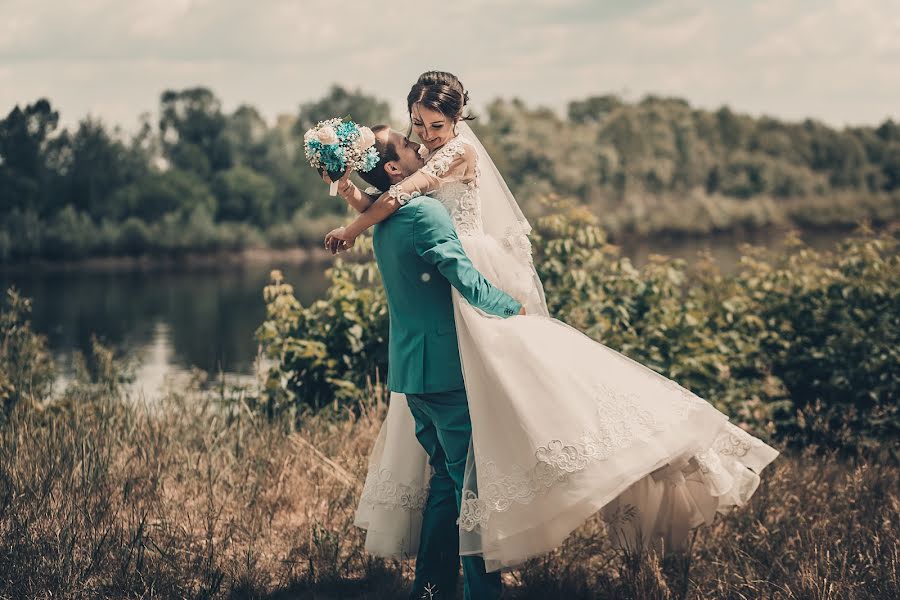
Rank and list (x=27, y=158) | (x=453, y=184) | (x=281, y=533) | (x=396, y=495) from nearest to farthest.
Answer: (x=453, y=184)
(x=396, y=495)
(x=281, y=533)
(x=27, y=158)

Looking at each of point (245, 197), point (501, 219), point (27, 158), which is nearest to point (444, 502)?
point (501, 219)

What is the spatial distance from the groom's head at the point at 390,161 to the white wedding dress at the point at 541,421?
10 cm

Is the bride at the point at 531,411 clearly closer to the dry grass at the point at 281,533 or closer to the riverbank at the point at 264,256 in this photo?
the dry grass at the point at 281,533

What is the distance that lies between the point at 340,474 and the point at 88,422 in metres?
1.80

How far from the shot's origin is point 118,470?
4504mm

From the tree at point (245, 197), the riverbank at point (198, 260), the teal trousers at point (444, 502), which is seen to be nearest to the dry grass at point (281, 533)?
the teal trousers at point (444, 502)

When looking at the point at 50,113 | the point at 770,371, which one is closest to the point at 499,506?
the point at 770,371

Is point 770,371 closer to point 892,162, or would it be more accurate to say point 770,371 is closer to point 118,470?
point 118,470

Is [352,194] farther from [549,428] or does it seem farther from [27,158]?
[27,158]

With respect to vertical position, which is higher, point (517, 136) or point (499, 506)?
point (517, 136)

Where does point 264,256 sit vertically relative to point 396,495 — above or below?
above

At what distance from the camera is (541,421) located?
296 centimetres

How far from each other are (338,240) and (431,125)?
0.51m

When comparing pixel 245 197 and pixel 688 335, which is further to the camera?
pixel 245 197
